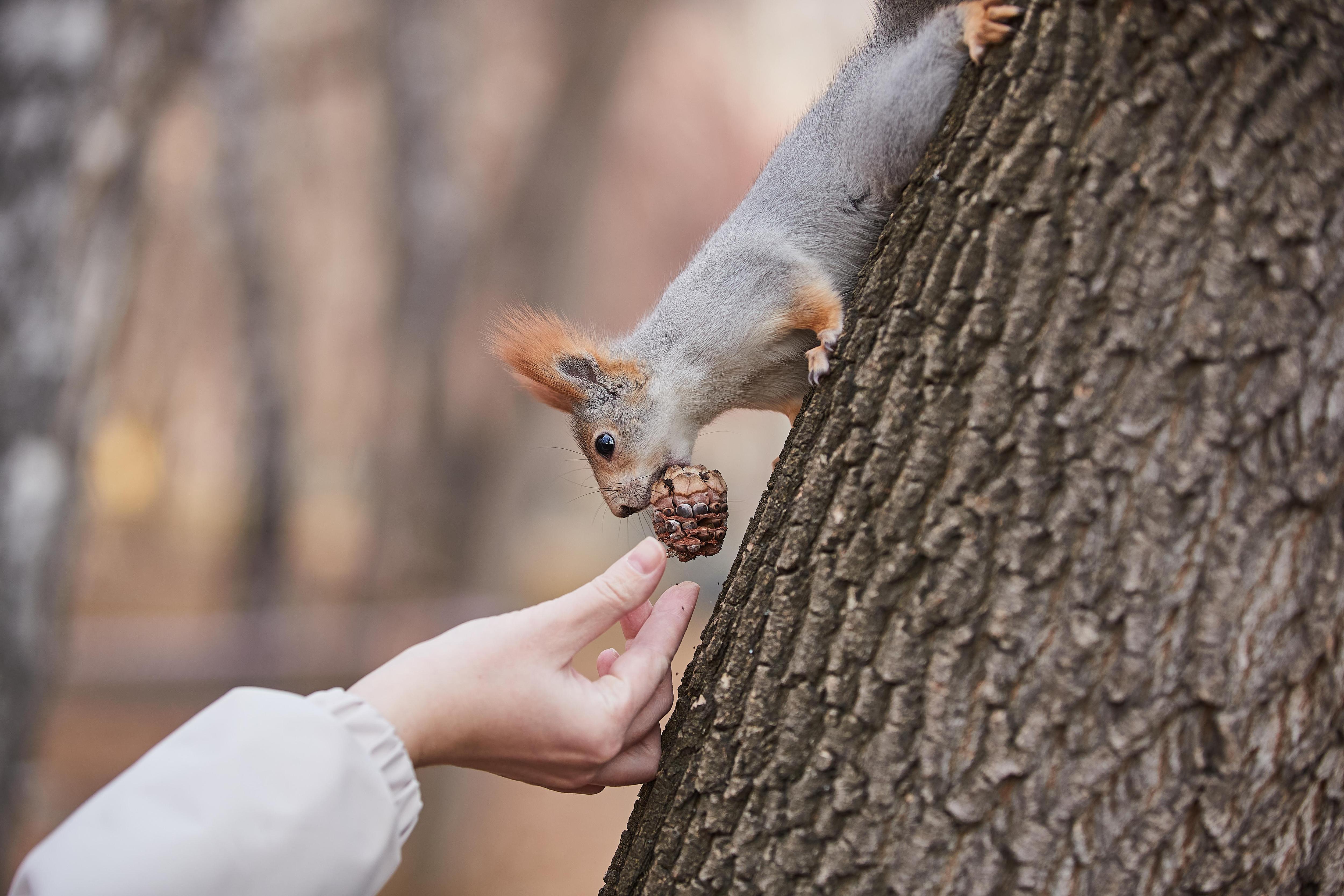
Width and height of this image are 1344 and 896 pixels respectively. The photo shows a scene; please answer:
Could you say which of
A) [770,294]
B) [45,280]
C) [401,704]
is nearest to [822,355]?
[770,294]

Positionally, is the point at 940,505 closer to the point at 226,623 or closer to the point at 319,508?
the point at 226,623

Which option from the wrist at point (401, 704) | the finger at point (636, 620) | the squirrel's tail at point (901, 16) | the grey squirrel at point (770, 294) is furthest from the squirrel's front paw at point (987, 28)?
the wrist at point (401, 704)

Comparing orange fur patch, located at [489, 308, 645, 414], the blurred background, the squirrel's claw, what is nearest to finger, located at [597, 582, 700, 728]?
the squirrel's claw

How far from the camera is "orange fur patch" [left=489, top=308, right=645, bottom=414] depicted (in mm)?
2182

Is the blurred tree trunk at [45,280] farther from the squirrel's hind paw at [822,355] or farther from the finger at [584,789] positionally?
the squirrel's hind paw at [822,355]

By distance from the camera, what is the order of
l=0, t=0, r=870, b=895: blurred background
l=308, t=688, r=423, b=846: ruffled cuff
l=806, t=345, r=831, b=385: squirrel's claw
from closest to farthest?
l=308, t=688, r=423, b=846: ruffled cuff → l=806, t=345, r=831, b=385: squirrel's claw → l=0, t=0, r=870, b=895: blurred background

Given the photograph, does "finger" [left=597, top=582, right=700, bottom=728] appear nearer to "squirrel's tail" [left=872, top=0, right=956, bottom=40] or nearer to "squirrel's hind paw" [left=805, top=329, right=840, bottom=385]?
"squirrel's hind paw" [left=805, top=329, right=840, bottom=385]

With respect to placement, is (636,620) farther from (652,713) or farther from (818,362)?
(818,362)

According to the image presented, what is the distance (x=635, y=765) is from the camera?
1.33 metres

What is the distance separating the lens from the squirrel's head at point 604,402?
7.02ft

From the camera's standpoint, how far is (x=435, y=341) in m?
6.15

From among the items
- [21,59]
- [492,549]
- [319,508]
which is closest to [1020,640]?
[21,59]

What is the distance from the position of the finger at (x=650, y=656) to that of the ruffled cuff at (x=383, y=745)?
0.89 feet

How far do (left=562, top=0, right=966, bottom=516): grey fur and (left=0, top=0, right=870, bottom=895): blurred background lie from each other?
17.7 inches
